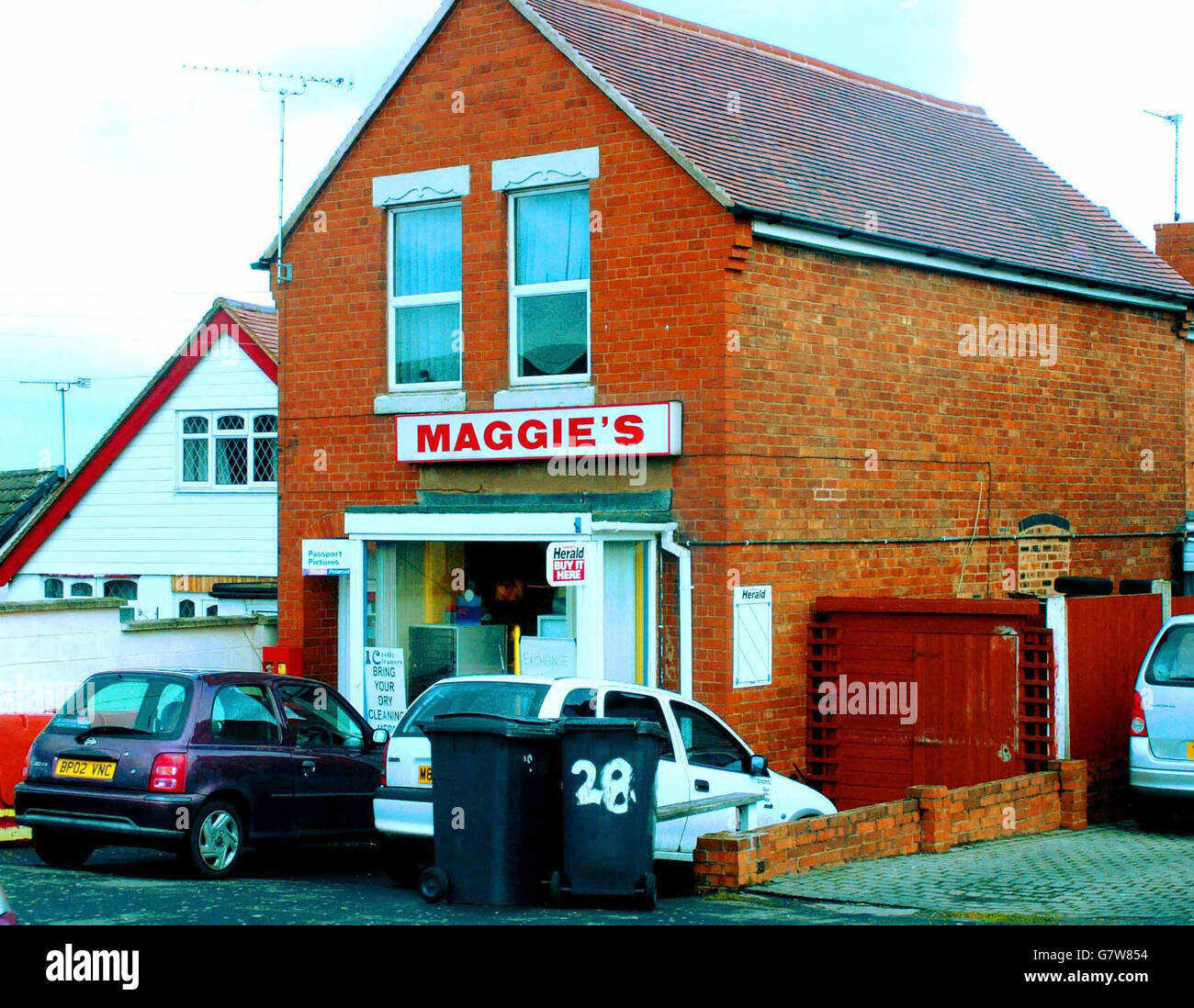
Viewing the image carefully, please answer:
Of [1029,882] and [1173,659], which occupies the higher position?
[1173,659]

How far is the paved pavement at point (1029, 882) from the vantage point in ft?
32.9

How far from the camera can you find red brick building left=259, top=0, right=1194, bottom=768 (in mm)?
14578

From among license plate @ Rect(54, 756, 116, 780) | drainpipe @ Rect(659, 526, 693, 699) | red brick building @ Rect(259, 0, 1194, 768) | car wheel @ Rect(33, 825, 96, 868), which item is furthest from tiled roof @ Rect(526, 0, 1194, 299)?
car wheel @ Rect(33, 825, 96, 868)

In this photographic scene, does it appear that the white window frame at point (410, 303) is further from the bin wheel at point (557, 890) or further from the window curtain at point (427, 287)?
the bin wheel at point (557, 890)

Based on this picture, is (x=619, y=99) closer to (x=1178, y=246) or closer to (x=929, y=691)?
(x=929, y=691)

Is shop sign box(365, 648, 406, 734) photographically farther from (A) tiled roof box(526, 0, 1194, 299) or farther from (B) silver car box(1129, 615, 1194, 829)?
(B) silver car box(1129, 615, 1194, 829)

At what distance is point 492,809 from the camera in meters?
10.3

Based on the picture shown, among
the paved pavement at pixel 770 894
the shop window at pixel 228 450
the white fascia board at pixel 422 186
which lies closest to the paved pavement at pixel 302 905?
the paved pavement at pixel 770 894

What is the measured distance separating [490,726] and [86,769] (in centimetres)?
346

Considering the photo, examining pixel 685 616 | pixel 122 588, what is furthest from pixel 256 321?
pixel 685 616

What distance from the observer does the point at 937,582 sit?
663 inches

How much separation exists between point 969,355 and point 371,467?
21.1 feet

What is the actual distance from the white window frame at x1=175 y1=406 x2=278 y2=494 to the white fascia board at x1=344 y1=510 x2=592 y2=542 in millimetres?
11272

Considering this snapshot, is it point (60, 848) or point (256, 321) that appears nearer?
point (60, 848)
